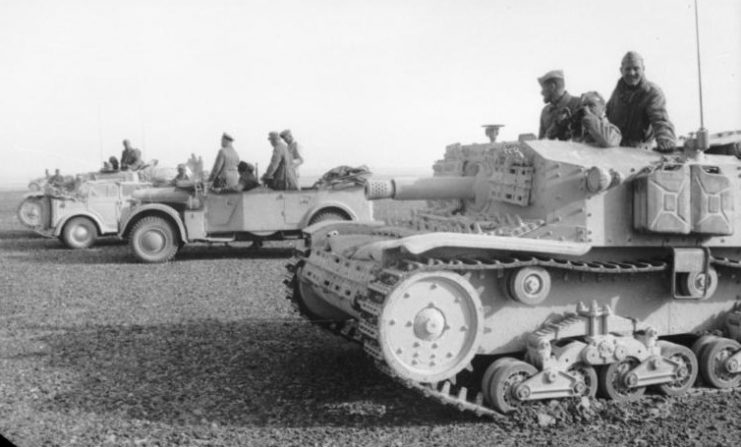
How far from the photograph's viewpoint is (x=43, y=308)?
38.3 ft

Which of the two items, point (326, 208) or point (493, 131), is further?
point (326, 208)

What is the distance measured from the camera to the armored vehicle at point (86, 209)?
18.6 m

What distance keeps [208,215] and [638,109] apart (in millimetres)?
10150

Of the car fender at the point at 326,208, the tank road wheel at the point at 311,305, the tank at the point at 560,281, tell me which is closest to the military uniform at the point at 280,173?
the car fender at the point at 326,208

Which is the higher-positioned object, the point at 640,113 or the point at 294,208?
the point at 640,113

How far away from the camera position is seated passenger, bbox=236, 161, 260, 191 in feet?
53.9

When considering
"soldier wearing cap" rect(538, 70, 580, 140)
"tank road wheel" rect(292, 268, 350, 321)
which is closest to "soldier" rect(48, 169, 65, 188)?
"tank road wheel" rect(292, 268, 350, 321)

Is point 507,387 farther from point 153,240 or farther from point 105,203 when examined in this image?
point 105,203

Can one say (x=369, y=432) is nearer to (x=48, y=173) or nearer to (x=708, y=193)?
(x=708, y=193)

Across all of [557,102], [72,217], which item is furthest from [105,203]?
[557,102]

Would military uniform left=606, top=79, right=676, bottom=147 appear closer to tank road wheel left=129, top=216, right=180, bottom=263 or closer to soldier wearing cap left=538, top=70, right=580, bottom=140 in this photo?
soldier wearing cap left=538, top=70, right=580, bottom=140

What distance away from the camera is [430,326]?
242 inches

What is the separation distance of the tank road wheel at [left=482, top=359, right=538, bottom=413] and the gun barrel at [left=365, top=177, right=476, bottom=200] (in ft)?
7.56

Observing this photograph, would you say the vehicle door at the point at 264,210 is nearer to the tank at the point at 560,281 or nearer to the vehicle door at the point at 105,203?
the vehicle door at the point at 105,203
